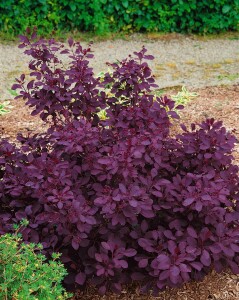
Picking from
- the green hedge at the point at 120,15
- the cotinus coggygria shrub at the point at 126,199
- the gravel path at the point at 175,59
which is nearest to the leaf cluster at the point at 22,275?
the cotinus coggygria shrub at the point at 126,199

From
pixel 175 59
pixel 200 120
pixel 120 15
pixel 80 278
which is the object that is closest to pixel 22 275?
pixel 80 278

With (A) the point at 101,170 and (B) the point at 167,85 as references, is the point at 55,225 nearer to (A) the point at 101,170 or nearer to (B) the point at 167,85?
(A) the point at 101,170

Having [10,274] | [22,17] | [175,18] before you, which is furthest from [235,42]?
[10,274]

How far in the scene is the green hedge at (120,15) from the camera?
715 cm

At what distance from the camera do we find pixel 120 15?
748cm

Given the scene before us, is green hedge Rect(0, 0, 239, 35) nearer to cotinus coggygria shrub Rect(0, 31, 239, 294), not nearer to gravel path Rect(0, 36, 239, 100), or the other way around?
gravel path Rect(0, 36, 239, 100)

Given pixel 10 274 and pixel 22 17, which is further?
pixel 22 17

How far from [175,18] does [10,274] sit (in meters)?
5.83

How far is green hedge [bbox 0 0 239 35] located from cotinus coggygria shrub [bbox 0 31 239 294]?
13.6 ft

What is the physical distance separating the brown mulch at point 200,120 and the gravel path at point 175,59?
1.15ft

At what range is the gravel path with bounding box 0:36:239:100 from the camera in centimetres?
609

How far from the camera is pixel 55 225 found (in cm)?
287

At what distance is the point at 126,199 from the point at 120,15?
17.2ft

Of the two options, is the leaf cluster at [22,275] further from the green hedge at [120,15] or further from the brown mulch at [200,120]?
the green hedge at [120,15]
